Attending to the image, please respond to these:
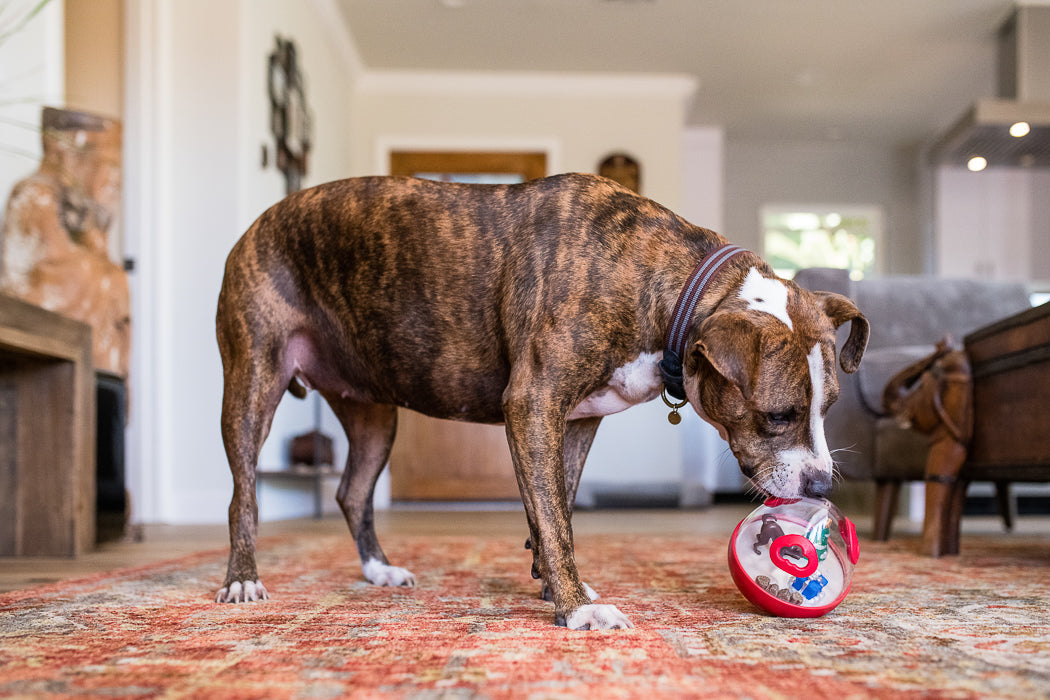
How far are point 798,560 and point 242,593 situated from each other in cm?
106

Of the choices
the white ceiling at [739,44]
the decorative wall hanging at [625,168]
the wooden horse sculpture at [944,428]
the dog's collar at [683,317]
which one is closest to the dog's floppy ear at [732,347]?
the dog's collar at [683,317]

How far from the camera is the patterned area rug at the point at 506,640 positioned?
Result: 1088 mm

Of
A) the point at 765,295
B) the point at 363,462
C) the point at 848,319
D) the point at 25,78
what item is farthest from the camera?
the point at 25,78

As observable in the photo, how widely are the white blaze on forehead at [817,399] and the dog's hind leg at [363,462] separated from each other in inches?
40.7

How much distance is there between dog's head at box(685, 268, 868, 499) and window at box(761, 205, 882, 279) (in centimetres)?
751

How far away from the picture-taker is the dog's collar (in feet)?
5.31

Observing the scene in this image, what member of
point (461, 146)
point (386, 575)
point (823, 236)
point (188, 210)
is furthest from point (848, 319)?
point (823, 236)

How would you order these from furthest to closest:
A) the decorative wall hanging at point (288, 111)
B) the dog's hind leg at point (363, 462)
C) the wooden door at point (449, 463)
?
the wooden door at point (449, 463)
the decorative wall hanging at point (288, 111)
the dog's hind leg at point (363, 462)

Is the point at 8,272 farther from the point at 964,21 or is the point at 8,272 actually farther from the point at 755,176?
the point at 755,176

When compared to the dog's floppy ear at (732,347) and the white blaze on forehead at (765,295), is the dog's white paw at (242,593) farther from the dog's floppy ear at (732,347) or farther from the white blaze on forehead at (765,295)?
the white blaze on forehead at (765,295)

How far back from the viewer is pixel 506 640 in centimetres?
137

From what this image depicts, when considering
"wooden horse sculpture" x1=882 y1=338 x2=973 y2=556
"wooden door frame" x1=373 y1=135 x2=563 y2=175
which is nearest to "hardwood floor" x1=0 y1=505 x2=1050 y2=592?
"wooden horse sculpture" x1=882 y1=338 x2=973 y2=556

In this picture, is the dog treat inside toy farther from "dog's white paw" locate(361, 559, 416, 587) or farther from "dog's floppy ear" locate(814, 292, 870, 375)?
"dog's white paw" locate(361, 559, 416, 587)

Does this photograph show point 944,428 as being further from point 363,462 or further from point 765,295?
point 363,462
